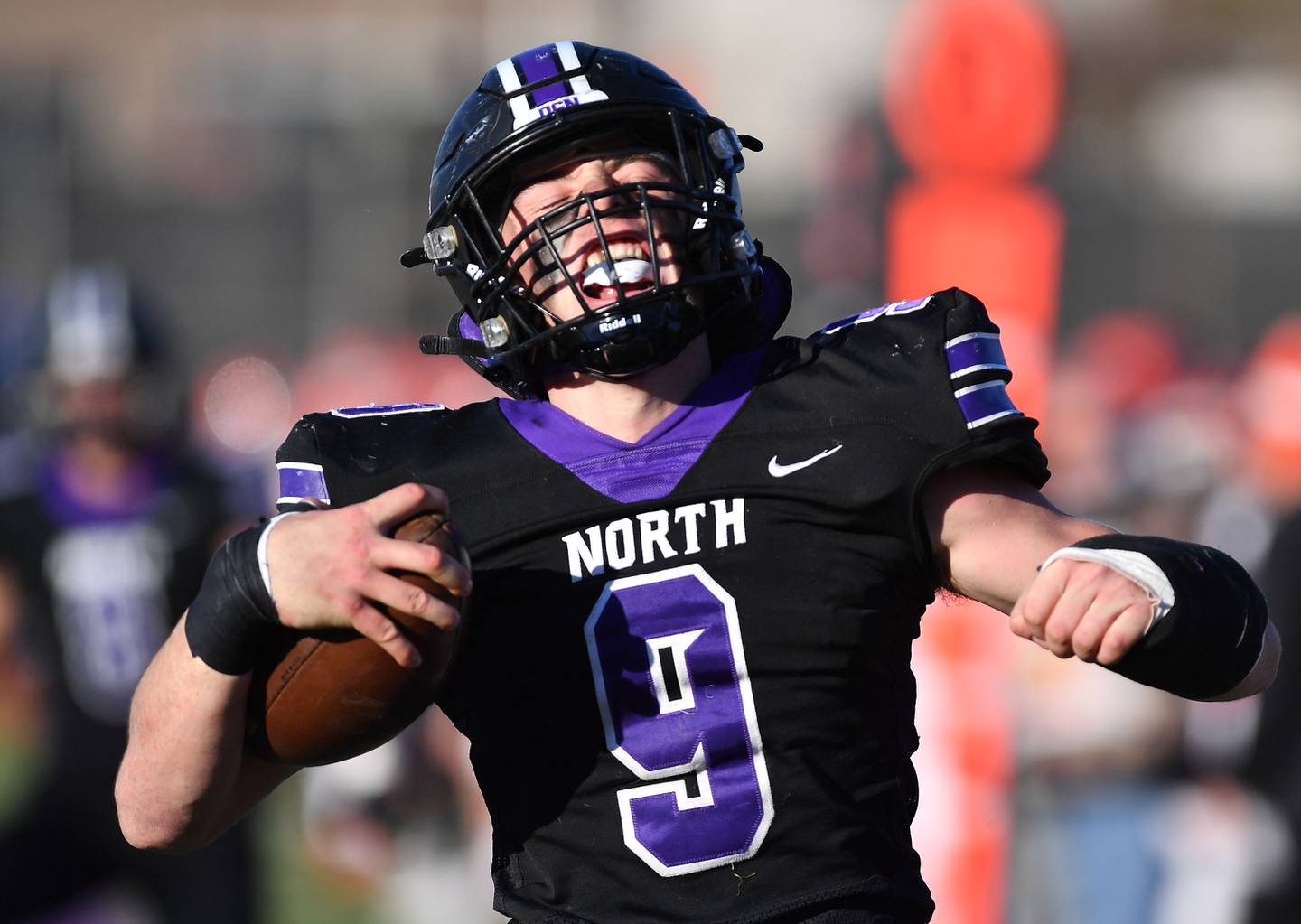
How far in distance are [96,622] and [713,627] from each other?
4164 mm

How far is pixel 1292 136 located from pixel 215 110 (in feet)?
30.2

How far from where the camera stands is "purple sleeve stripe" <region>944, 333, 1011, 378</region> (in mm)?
2645

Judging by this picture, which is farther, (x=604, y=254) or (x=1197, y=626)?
(x=604, y=254)

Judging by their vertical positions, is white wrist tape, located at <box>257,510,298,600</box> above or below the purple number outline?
above

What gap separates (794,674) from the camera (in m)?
2.53

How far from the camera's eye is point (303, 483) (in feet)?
8.75

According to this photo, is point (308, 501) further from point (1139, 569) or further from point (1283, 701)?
point (1283, 701)

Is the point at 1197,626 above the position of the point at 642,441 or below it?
below

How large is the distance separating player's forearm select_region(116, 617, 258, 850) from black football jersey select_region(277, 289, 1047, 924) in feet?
1.07

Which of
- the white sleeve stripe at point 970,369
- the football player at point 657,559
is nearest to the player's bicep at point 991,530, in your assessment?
the football player at point 657,559

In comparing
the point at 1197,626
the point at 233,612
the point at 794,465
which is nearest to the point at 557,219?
the point at 794,465

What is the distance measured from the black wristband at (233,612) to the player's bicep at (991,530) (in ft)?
3.01

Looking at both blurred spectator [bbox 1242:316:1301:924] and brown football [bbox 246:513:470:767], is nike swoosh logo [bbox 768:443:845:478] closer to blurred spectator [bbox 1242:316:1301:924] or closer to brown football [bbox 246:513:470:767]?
brown football [bbox 246:513:470:767]

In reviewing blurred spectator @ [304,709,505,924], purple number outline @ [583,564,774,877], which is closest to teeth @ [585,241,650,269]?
purple number outline @ [583,564,774,877]
